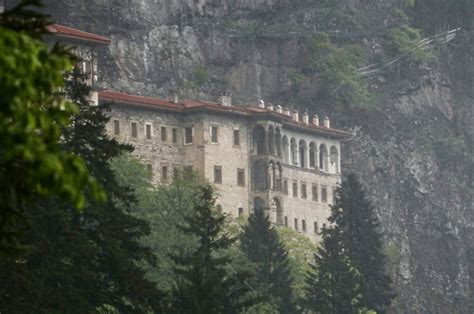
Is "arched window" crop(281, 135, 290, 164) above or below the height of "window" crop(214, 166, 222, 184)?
above

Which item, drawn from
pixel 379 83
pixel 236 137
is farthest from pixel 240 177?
pixel 379 83

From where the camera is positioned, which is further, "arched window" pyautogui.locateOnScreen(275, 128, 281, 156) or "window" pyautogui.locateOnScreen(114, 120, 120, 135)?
"arched window" pyautogui.locateOnScreen(275, 128, 281, 156)

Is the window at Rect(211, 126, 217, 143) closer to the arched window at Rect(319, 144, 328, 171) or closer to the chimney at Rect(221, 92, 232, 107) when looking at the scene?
the chimney at Rect(221, 92, 232, 107)

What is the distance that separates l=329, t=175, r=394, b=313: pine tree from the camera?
125 m

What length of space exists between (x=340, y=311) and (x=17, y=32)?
8644cm

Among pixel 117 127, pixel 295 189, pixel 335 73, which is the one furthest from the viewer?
pixel 335 73

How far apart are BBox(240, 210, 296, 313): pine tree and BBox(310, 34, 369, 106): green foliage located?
160ft

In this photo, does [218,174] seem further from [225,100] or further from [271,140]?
[271,140]

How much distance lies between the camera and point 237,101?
168 metres

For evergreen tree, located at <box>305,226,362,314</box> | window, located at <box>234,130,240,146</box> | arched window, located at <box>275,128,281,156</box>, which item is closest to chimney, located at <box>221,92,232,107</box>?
window, located at <box>234,130,240,146</box>

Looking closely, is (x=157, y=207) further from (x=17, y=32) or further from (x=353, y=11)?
(x=17, y=32)

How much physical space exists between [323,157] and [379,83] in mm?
24071

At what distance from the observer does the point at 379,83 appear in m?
185

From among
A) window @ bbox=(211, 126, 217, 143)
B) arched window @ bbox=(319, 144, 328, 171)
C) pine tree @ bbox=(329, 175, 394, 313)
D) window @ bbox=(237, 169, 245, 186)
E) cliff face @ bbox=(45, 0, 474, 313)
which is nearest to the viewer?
pine tree @ bbox=(329, 175, 394, 313)
